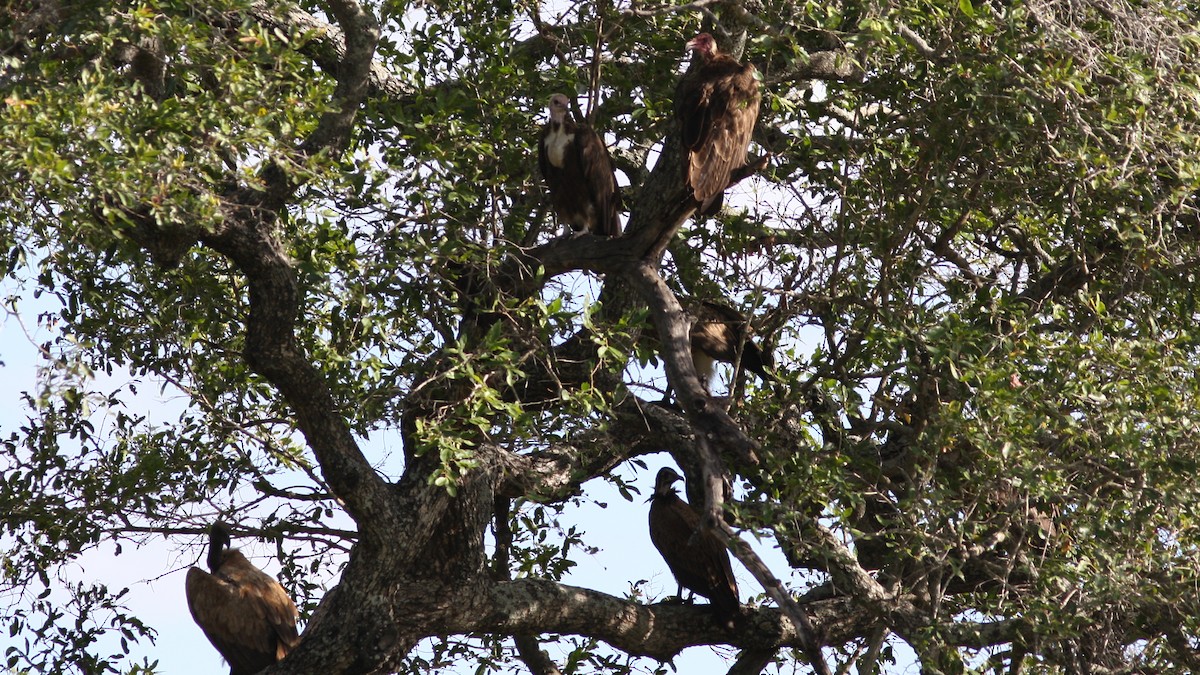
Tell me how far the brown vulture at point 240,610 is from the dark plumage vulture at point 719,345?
7.30 ft

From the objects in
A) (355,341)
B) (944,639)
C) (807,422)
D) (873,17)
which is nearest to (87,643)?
(355,341)

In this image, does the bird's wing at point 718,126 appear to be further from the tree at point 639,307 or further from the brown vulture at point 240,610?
the brown vulture at point 240,610

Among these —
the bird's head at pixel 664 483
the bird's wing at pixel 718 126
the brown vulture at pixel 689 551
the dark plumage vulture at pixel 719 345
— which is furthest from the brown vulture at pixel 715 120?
the bird's head at pixel 664 483

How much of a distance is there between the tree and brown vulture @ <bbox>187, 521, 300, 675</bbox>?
27 centimetres

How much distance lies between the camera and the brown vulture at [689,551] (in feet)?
19.8

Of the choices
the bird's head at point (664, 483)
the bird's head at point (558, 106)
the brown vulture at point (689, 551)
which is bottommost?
the brown vulture at point (689, 551)

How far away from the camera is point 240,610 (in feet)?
20.6

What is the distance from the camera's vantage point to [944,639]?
15.3 feet

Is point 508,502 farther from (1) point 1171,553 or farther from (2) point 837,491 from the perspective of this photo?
(1) point 1171,553

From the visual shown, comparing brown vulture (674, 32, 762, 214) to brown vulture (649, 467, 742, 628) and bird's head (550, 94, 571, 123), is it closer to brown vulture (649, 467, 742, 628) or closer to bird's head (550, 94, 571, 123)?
bird's head (550, 94, 571, 123)

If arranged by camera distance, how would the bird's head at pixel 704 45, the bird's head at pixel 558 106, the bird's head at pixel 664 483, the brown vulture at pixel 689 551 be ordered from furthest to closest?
the bird's head at pixel 664 483 → the brown vulture at pixel 689 551 → the bird's head at pixel 558 106 → the bird's head at pixel 704 45

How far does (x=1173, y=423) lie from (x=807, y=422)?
1.36 meters

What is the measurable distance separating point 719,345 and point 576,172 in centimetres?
148

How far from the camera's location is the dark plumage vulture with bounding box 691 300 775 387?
6387mm
